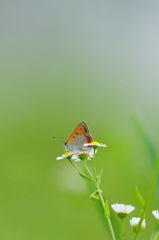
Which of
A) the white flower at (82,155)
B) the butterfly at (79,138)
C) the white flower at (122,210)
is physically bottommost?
the white flower at (122,210)

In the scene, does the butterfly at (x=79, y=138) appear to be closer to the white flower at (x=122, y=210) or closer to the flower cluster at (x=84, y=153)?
the flower cluster at (x=84, y=153)

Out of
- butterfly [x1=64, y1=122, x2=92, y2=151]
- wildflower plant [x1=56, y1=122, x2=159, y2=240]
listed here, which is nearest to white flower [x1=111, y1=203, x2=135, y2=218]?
wildflower plant [x1=56, y1=122, x2=159, y2=240]

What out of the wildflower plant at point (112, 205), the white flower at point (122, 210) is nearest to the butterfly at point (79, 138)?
the wildflower plant at point (112, 205)

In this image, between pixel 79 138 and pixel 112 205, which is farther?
pixel 79 138

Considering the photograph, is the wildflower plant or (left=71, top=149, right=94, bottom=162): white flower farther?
(left=71, top=149, right=94, bottom=162): white flower

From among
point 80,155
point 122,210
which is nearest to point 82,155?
point 80,155

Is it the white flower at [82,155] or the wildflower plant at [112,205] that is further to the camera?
the white flower at [82,155]

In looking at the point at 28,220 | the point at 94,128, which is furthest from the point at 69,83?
the point at 28,220

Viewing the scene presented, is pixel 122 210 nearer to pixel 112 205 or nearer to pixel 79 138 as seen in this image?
pixel 112 205

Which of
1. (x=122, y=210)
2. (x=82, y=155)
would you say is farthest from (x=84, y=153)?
(x=122, y=210)

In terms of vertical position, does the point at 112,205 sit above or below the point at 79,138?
below

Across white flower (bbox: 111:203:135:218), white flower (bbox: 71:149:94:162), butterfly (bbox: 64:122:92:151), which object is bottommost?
white flower (bbox: 111:203:135:218)

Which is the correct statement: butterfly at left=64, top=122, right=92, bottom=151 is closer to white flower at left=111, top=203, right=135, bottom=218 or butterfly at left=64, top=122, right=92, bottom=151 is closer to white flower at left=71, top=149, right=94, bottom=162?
white flower at left=71, top=149, right=94, bottom=162
